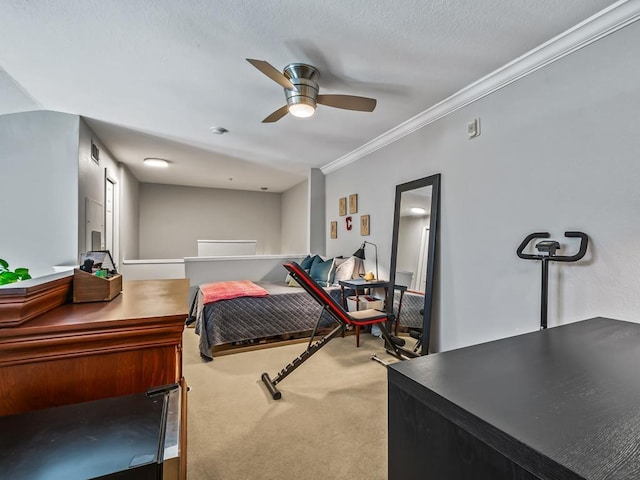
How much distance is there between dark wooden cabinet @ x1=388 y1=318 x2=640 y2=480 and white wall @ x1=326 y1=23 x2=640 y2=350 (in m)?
1.05

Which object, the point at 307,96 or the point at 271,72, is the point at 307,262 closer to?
the point at 307,96

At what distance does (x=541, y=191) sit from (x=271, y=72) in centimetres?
200

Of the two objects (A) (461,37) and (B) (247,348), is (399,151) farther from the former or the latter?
(B) (247,348)

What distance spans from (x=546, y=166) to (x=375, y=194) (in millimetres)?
2008

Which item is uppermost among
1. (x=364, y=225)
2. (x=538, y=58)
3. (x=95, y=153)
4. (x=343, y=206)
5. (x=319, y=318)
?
(x=538, y=58)

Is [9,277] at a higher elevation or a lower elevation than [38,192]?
lower

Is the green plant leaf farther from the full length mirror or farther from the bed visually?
the full length mirror

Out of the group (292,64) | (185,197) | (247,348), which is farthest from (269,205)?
(292,64)

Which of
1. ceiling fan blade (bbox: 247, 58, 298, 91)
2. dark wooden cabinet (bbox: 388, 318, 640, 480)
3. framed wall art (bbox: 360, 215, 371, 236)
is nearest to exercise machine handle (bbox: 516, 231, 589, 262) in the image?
dark wooden cabinet (bbox: 388, 318, 640, 480)

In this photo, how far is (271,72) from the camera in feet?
6.52

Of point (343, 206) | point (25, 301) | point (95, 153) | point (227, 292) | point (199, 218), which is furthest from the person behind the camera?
point (199, 218)

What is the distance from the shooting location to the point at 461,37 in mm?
1923

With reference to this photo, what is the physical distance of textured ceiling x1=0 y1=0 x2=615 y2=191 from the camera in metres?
1.71

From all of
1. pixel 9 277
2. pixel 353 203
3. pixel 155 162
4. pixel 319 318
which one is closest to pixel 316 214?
pixel 353 203
